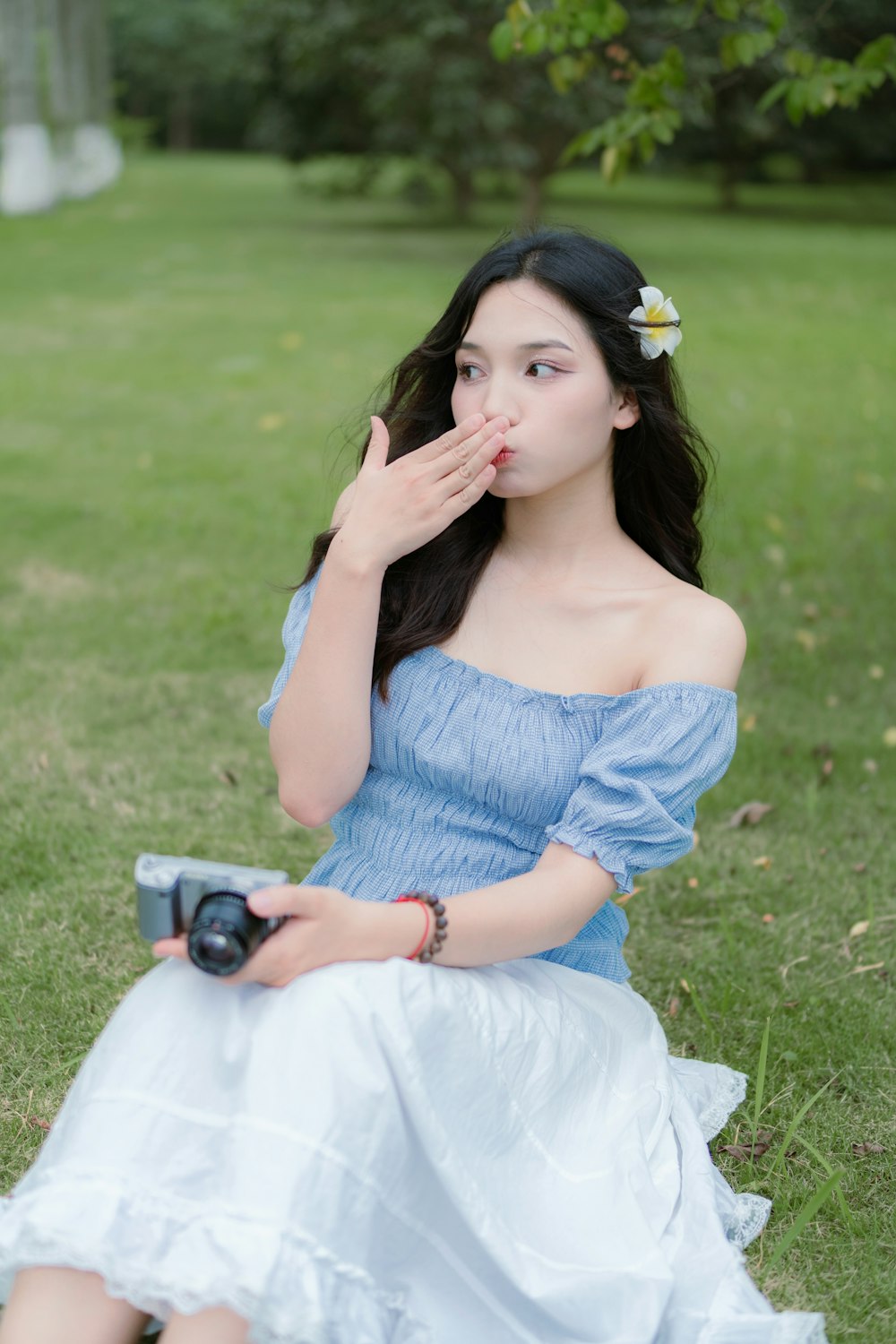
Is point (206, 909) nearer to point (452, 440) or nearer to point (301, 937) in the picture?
point (301, 937)

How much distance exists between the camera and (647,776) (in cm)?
208

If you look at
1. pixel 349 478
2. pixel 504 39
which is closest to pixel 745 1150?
pixel 504 39

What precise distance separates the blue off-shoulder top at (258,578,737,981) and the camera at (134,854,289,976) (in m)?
0.44

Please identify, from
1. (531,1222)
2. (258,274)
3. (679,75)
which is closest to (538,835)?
(531,1222)

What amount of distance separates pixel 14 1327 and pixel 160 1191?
0.23m

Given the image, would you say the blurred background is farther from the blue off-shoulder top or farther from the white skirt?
the blue off-shoulder top

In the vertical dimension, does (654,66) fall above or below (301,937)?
above


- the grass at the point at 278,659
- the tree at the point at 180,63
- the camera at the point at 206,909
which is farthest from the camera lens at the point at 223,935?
the tree at the point at 180,63

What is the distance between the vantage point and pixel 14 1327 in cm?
168

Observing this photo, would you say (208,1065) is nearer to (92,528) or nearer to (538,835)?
(538,835)

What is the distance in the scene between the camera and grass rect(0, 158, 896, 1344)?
284 cm

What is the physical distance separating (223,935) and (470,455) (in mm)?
804

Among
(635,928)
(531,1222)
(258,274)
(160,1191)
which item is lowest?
(258,274)

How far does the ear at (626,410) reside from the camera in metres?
2.31
